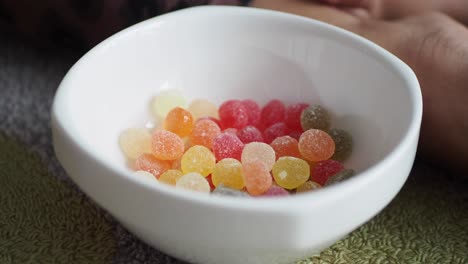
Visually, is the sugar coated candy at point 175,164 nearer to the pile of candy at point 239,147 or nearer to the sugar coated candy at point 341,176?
the pile of candy at point 239,147

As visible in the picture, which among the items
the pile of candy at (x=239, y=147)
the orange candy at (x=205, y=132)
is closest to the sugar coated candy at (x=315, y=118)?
the pile of candy at (x=239, y=147)

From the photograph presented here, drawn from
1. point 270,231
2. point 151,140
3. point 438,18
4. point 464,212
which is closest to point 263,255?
point 270,231

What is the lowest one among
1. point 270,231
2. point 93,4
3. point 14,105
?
point 14,105

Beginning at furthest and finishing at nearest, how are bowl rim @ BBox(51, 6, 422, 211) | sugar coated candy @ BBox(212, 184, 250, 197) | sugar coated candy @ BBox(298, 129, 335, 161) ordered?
1. sugar coated candy @ BBox(298, 129, 335, 161)
2. sugar coated candy @ BBox(212, 184, 250, 197)
3. bowl rim @ BBox(51, 6, 422, 211)

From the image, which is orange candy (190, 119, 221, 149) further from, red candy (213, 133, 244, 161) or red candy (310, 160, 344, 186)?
red candy (310, 160, 344, 186)

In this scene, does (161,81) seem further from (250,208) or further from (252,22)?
(250,208)

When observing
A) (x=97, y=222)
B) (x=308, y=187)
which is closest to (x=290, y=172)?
(x=308, y=187)

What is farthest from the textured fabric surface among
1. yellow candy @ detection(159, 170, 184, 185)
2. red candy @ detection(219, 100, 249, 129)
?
red candy @ detection(219, 100, 249, 129)
